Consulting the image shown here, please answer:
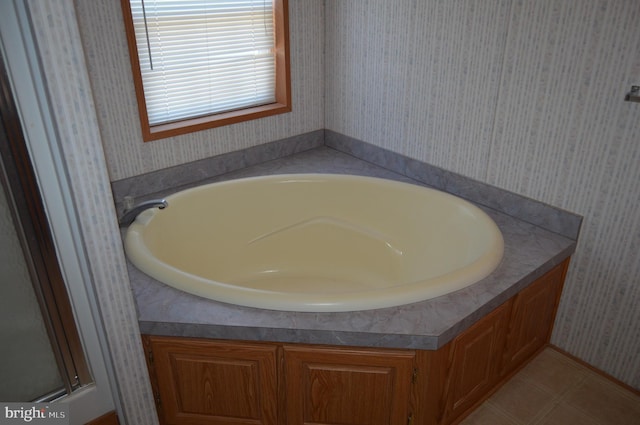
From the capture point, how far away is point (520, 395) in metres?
2.04

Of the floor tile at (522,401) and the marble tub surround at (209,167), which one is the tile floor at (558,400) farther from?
the marble tub surround at (209,167)

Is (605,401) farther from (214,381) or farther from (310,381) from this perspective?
(214,381)

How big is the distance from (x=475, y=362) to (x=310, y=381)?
625 mm

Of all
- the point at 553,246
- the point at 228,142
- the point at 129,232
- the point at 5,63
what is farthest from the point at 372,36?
the point at 5,63

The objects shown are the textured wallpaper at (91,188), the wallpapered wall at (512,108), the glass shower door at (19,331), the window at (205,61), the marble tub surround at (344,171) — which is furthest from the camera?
the window at (205,61)

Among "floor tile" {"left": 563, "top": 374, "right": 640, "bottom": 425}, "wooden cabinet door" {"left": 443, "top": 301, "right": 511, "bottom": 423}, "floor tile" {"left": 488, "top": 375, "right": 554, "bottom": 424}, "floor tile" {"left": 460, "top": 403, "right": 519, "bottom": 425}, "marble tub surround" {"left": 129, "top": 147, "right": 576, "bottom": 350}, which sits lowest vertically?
"floor tile" {"left": 460, "top": 403, "right": 519, "bottom": 425}

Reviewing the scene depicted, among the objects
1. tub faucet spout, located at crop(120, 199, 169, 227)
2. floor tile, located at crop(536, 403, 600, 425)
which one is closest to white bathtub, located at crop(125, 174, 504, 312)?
tub faucet spout, located at crop(120, 199, 169, 227)

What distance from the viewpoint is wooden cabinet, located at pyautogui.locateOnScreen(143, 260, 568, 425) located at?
1619mm

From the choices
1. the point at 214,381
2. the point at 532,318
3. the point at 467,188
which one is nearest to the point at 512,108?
the point at 467,188

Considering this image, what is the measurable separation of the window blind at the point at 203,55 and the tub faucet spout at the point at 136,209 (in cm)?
47

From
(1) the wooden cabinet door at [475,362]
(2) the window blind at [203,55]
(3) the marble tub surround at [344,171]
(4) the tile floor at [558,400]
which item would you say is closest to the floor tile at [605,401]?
(4) the tile floor at [558,400]

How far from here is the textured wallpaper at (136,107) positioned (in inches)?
82.7

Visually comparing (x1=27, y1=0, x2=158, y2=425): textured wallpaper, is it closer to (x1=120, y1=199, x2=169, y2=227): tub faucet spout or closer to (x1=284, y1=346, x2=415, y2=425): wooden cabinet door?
(x1=284, y1=346, x2=415, y2=425): wooden cabinet door

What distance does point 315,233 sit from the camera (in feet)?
8.64
